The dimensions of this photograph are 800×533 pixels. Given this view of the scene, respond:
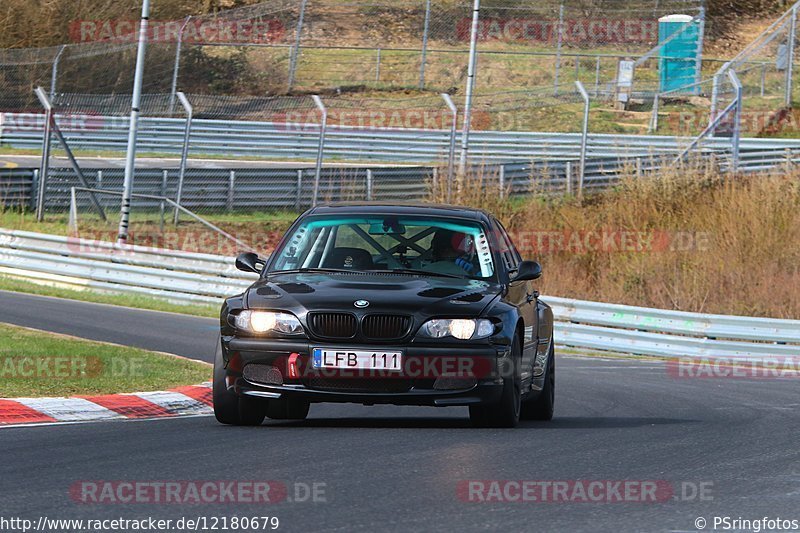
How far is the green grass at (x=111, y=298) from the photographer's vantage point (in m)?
23.6

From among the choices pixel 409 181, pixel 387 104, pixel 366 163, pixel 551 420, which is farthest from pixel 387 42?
pixel 551 420

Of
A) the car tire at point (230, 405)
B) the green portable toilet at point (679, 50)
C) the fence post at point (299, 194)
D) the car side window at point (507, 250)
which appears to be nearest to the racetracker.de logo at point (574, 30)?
the green portable toilet at point (679, 50)

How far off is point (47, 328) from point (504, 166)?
15784 mm

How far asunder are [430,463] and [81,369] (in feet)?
18.0

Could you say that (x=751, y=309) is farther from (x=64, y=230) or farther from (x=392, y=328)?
(x=392, y=328)

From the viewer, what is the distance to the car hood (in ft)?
30.5

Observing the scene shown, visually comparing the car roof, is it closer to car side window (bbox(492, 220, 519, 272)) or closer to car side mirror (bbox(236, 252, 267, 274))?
car side window (bbox(492, 220, 519, 272))

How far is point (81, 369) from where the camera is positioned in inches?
504

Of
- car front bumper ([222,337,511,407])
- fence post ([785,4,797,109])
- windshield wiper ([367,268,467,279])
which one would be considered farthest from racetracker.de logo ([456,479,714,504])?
fence post ([785,4,797,109])

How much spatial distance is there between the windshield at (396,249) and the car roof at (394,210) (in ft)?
0.22

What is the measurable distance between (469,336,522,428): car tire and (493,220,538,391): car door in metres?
0.32

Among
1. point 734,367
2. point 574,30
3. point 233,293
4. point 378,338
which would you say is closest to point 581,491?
point 378,338

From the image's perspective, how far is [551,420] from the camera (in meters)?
11.1

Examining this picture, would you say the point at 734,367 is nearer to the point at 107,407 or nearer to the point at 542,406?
the point at 542,406
